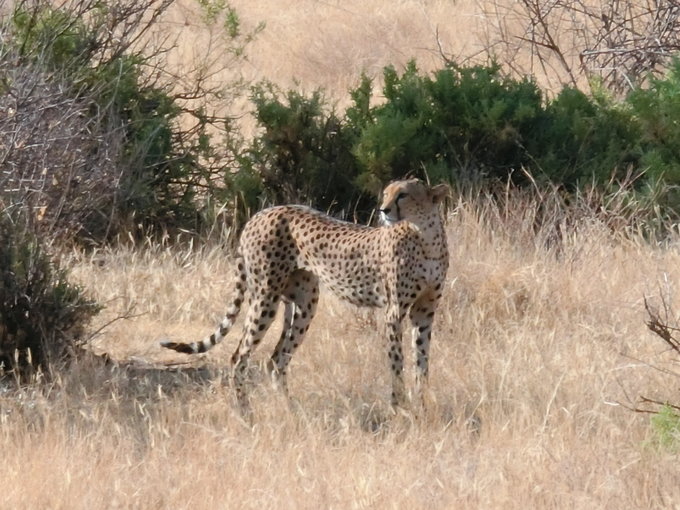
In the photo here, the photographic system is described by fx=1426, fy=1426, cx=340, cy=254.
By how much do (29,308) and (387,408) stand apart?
5.20ft

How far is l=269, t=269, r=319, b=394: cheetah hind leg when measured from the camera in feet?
19.5

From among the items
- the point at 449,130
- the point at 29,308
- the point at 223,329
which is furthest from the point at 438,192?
the point at 449,130

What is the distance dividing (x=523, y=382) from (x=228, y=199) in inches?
140

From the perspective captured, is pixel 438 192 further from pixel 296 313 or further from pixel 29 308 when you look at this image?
pixel 29 308

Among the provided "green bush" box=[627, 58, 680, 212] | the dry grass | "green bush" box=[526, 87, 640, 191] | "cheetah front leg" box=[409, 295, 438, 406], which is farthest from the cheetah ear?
"green bush" box=[627, 58, 680, 212]

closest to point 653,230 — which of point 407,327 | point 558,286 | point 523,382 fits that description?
point 558,286

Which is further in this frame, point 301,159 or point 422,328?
point 301,159

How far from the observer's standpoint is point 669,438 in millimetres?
4762

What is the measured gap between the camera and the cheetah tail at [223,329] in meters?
5.96

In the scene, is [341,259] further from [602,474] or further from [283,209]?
[602,474]

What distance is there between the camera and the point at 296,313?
596 centimetres

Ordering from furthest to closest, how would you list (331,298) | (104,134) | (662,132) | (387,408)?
1. (662,132)
2. (104,134)
3. (331,298)
4. (387,408)

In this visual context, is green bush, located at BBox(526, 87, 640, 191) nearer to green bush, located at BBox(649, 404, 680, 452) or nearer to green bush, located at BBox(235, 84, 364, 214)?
green bush, located at BBox(235, 84, 364, 214)

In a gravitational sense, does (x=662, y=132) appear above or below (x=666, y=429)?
above
